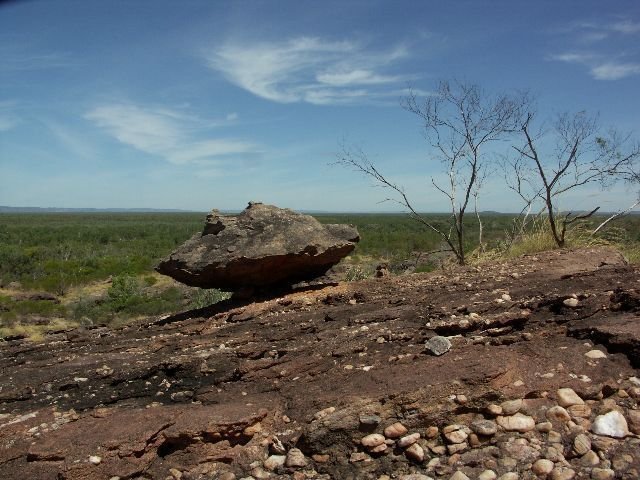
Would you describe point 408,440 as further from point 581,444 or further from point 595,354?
point 595,354

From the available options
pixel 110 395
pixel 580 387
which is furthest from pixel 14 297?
pixel 580 387

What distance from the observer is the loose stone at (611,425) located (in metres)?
3.16

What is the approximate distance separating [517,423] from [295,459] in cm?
140

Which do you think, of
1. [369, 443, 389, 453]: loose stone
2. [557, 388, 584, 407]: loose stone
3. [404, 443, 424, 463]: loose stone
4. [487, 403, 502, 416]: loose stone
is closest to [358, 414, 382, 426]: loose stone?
[369, 443, 389, 453]: loose stone

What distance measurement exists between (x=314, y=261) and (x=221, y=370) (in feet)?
10.3

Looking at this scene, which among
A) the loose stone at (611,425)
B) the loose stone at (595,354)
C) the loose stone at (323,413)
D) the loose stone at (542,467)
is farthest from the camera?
the loose stone at (595,354)

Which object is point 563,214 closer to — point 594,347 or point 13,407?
point 594,347

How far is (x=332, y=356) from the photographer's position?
468 cm

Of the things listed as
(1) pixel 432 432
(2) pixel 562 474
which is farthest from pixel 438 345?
(2) pixel 562 474

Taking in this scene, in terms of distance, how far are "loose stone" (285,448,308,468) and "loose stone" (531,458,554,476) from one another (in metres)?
1.37

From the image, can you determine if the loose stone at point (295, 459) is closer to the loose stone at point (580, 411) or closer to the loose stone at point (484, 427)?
the loose stone at point (484, 427)

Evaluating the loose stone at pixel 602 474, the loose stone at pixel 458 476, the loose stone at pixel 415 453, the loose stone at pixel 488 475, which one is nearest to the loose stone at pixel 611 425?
the loose stone at pixel 602 474

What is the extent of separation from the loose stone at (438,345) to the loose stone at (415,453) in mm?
Result: 1032

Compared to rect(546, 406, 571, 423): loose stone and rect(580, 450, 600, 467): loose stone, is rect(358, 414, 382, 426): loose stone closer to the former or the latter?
rect(546, 406, 571, 423): loose stone
